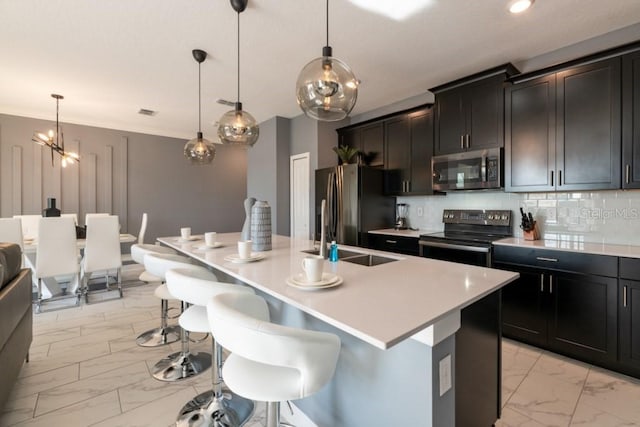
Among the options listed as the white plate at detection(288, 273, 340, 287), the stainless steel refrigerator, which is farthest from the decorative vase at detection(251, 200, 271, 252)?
the stainless steel refrigerator

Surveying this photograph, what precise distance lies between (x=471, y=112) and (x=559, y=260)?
1.71 meters

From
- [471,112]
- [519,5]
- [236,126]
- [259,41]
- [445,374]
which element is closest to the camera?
[445,374]

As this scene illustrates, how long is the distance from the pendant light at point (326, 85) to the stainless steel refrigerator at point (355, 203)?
88.6 inches

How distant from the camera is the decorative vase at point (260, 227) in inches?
86.9

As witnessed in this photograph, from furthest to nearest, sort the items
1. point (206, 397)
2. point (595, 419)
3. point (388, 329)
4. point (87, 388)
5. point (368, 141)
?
point (368, 141) < point (87, 388) < point (206, 397) < point (595, 419) < point (388, 329)

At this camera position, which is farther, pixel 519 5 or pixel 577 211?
pixel 577 211

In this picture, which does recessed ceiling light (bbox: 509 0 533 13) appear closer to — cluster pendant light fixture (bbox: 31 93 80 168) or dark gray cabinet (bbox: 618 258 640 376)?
dark gray cabinet (bbox: 618 258 640 376)

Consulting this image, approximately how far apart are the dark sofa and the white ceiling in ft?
6.40

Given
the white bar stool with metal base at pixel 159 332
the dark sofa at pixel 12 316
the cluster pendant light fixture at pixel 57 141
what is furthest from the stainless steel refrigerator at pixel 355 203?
the cluster pendant light fixture at pixel 57 141

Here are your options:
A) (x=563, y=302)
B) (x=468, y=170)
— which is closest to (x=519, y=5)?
(x=468, y=170)

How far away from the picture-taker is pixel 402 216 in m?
4.37

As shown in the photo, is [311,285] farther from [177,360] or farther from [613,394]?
[613,394]

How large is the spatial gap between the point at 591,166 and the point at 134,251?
3911mm

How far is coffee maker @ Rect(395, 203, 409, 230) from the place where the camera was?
4247 mm
